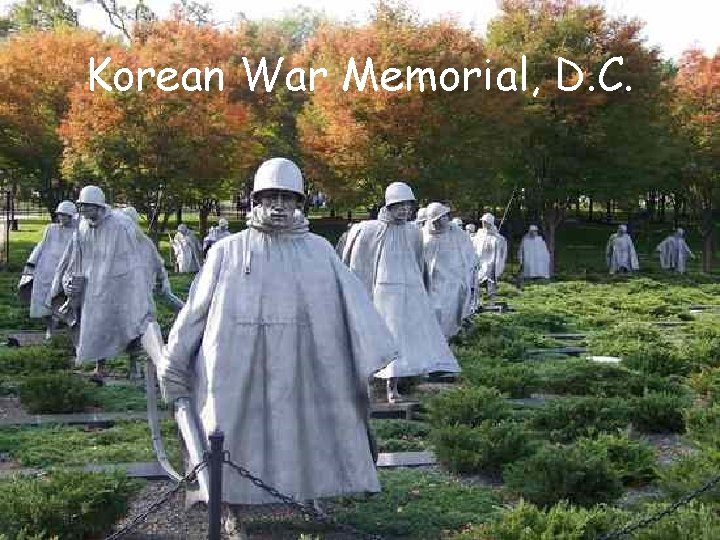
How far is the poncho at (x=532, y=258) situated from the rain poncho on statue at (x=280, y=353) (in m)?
24.5

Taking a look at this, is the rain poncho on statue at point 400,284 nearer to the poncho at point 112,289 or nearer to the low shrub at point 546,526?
the poncho at point 112,289

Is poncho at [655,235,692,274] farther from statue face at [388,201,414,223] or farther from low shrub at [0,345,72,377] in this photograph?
low shrub at [0,345,72,377]

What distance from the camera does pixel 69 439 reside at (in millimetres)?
8938

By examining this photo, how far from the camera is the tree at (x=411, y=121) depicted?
29.7 metres

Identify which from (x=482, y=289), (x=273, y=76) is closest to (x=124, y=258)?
(x=482, y=289)

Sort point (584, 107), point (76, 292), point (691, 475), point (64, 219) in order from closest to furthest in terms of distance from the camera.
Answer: point (691, 475) → point (76, 292) → point (64, 219) → point (584, 107)

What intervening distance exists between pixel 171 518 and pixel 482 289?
19.4 meters

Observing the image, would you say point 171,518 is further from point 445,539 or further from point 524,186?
point 524,186

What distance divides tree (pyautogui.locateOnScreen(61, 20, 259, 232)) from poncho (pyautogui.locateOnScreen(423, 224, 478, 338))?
647 inches

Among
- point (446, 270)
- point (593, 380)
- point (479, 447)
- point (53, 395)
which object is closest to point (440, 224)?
point (446, 270)

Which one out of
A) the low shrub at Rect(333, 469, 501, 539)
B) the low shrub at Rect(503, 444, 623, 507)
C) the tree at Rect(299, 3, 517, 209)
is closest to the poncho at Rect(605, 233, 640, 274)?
the tree at Rect(299, 3, 517, 209)

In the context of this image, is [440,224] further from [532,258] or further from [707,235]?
[707,235]

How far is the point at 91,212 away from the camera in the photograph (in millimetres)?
12000

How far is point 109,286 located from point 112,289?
0.05 m
